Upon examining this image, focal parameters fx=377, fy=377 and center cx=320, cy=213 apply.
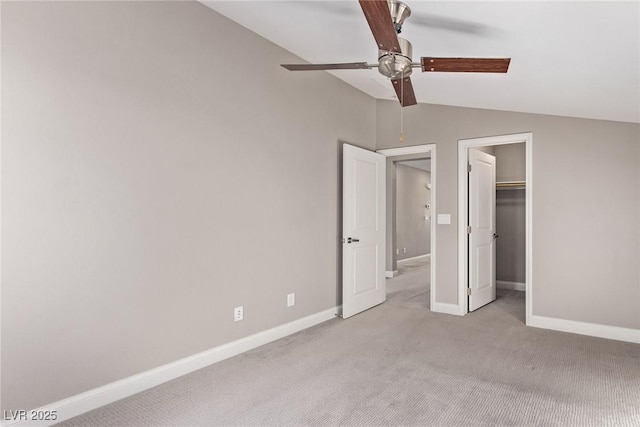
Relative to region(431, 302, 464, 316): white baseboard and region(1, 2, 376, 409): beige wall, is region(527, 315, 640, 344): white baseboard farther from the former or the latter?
region(1, 2, 376, 409): beige wall

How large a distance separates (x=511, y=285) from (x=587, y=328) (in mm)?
2217

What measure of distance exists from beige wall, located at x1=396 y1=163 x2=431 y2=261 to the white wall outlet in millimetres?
6317

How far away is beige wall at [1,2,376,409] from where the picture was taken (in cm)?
204

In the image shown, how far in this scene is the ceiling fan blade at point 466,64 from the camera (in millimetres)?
1970

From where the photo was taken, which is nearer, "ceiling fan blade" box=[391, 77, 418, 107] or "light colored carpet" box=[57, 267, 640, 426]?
"light colored carpet" box=[57, 267, 640, 426]

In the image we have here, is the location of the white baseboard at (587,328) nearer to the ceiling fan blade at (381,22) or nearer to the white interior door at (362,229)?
the white interior door at (362,229)

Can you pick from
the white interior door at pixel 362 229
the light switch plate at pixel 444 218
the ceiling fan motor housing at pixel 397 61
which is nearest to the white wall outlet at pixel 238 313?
the white interior door at pixel 362 229

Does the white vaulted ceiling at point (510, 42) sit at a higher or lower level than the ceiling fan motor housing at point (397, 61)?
higher

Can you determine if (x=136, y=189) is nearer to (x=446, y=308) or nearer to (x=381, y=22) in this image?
(x=381, y=22)

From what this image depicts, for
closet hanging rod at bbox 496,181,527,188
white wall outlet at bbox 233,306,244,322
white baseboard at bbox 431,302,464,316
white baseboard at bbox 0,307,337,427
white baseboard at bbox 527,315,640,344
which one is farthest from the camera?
closet hanging rod at bbox 496,181,527,188

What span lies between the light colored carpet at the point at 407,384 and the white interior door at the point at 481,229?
94 centimetres

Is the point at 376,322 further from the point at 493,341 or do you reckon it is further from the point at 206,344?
the point at 206,344

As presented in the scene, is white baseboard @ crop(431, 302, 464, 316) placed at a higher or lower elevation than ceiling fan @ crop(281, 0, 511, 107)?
lower

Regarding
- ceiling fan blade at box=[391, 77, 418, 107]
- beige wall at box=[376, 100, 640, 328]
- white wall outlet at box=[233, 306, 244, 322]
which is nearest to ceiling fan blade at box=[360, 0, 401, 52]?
ceiling fan blade at box=[391, 77, 418, 107]
